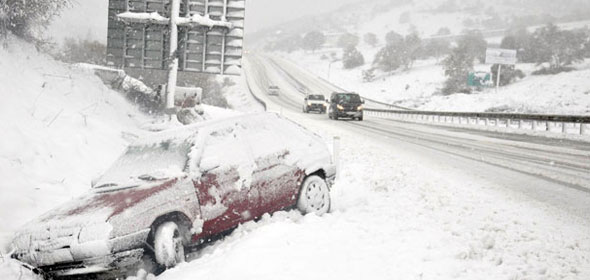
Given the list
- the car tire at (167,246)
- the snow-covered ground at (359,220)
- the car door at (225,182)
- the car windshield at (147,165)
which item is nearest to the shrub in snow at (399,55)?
the snow-covered ground at (359,220)

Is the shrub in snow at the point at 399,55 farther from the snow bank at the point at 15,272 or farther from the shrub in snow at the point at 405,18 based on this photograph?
the shrub in snow at the point at 405,18

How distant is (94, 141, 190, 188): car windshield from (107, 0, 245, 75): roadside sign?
1276cm

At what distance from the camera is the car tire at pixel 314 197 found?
661 cm

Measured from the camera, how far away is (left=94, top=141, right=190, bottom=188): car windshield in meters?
5.47

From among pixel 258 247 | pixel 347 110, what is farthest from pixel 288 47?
pixel 258 247

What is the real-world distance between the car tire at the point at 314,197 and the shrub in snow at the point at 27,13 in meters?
10.5

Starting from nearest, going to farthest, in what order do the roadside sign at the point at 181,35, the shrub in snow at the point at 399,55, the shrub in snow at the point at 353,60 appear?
the roadside sign at the point at 181,35
the shrub in snow at the point at 399,55
the shrub in snow at the point at 353,60

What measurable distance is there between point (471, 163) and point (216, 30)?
41.3ft

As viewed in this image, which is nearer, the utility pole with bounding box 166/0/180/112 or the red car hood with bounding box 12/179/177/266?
the red car hood with bounding box 12/179/177/266

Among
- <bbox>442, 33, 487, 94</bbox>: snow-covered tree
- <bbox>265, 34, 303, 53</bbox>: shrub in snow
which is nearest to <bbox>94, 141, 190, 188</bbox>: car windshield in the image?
<bbox>442, 33, 487, 94</bbox>: snow-covered tree

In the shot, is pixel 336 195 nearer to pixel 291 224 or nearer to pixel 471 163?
pixel 291 224

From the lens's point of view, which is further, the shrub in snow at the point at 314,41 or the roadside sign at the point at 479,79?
the shrub in snow at the point at 314,41

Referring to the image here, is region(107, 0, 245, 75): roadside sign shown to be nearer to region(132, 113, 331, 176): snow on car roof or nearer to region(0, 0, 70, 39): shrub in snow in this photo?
region(0, 0, 70, 39): shrub in snow

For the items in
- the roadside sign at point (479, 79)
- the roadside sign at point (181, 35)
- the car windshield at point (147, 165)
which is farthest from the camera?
the roadside sign at point (479, 79)
